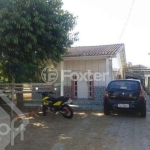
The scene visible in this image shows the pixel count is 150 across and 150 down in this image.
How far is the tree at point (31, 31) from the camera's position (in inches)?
316

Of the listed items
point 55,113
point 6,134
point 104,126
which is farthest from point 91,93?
point 6,134

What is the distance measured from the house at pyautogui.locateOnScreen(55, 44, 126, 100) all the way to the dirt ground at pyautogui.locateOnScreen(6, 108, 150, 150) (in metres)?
4.09

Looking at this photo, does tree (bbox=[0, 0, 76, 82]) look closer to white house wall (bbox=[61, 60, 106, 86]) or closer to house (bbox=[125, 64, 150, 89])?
white house wall (bbox=[61, 60, 106, 86])

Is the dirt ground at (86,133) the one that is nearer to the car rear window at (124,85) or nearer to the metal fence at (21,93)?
the car rear window at (124,85)

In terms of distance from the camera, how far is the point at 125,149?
4668 mm

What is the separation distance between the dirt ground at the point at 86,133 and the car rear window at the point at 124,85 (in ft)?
3.90

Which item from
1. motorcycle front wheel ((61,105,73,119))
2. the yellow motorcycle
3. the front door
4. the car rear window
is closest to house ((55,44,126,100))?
the front door

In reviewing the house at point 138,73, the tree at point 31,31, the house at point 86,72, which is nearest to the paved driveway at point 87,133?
the tree at point 31,31

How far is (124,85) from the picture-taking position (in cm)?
865

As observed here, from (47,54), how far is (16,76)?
2337 millimetres

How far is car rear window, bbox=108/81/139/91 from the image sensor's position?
27.9 ft

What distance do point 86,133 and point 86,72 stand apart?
724 cm

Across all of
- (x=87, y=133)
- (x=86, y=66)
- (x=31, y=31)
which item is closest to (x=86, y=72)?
(x=86, y=66)

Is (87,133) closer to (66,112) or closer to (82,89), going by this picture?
(66,112)
